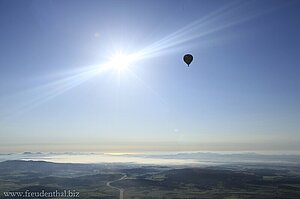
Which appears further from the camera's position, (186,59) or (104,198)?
(104,198)

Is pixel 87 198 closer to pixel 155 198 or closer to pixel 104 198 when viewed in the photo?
pixel 104 198

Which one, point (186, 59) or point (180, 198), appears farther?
point (180, 198)

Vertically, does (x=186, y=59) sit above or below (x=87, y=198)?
above

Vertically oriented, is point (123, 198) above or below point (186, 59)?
below

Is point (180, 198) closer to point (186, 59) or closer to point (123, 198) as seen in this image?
point (123, 198)

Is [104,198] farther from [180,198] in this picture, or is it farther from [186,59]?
[186,59]

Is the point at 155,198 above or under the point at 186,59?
under

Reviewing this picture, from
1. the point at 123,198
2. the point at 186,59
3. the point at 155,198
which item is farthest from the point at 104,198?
the point at 186,59

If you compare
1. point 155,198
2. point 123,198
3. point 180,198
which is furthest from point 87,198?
point 180,198
